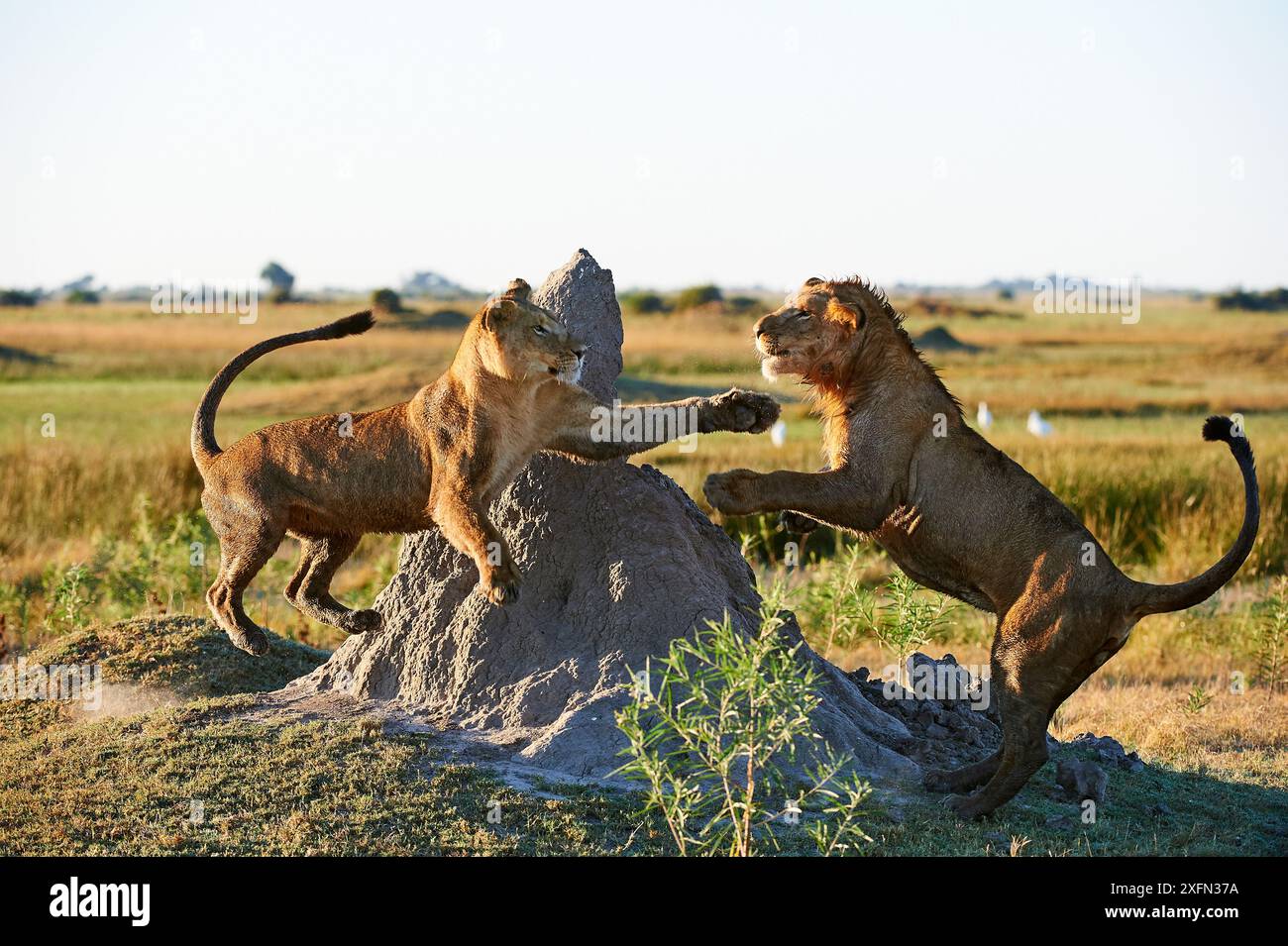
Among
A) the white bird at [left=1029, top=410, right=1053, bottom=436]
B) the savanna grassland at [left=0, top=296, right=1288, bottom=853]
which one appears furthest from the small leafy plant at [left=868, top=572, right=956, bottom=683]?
the white bird at [left=1029, top=410, right=1053, bottom=436]

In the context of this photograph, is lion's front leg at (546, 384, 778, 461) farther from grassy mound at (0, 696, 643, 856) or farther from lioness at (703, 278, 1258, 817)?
grassy mound at (0, 696, 643, 856)

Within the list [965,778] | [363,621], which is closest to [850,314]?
[965,778]

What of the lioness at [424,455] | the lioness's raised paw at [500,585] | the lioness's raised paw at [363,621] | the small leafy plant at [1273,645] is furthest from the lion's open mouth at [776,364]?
the small leafy plant at [1273,645]

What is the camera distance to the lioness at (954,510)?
8352mm

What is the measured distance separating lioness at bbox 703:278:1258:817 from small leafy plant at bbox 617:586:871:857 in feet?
2.46

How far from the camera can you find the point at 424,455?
355 inches

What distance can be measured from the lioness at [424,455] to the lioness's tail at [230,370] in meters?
0.02

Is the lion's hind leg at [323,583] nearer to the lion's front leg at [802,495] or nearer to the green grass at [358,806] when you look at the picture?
the green grass at [358,806]

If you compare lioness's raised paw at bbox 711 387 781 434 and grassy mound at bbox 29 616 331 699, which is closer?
lioness's raised paw at bbox 711 387 781 434

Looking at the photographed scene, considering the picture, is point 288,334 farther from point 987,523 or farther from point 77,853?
point 987,523

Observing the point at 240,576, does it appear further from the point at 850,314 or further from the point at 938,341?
the point at 938,341

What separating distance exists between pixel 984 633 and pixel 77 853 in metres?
10.2

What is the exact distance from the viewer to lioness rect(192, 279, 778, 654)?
28.1 feet

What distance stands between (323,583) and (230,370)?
157 cm
